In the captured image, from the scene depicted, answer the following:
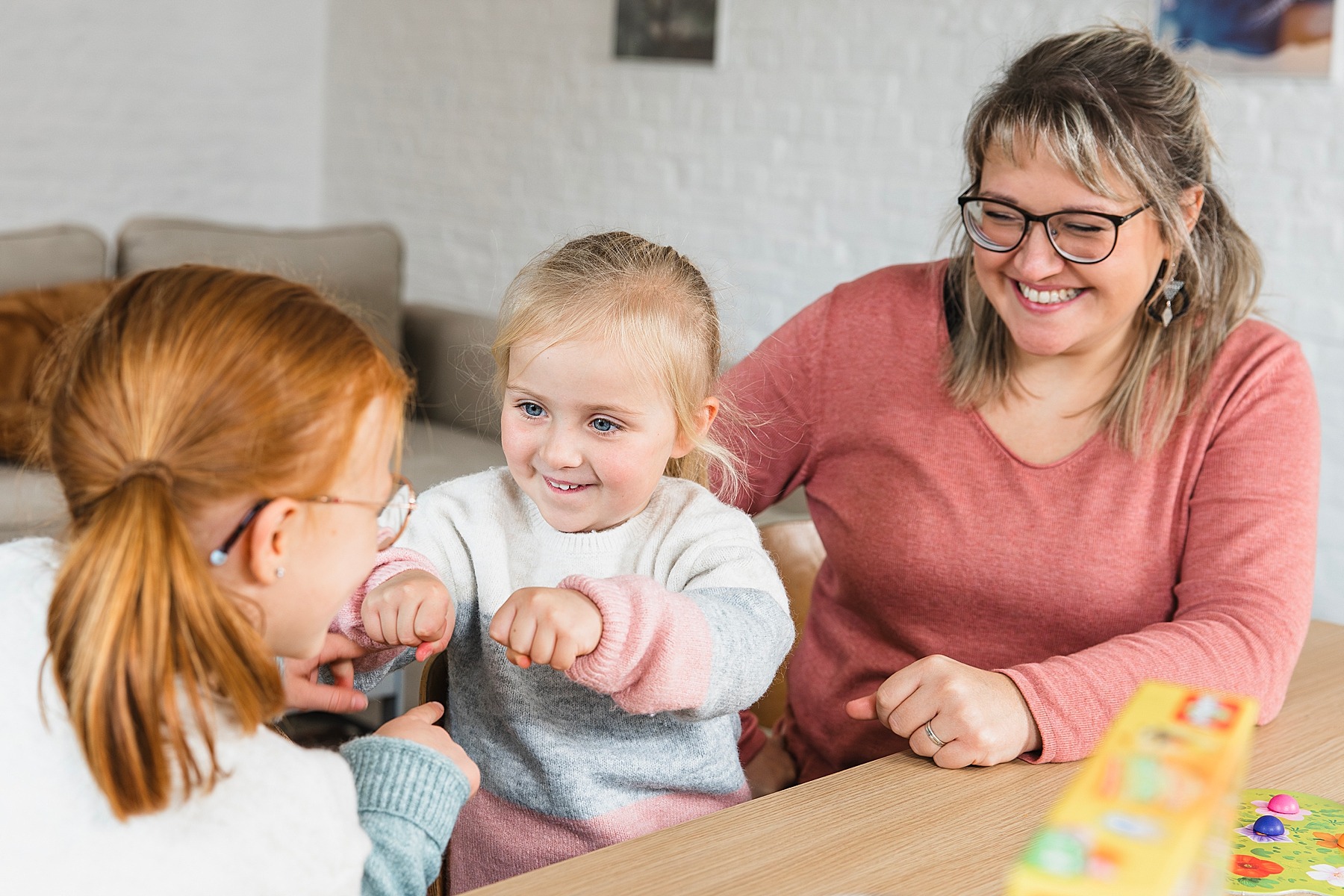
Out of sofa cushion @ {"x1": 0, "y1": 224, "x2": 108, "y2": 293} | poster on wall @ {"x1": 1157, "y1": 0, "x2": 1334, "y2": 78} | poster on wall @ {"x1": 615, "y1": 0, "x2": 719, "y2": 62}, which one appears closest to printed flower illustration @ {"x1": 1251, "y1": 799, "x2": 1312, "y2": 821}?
poster on wall @ {"x1": 1157, "y1": 0, "x2": 1334, "y2": 78}

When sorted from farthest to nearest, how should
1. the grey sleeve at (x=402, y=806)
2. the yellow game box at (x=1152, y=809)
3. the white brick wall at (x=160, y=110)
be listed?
1. the white brick wall at (x=160, y=110)
2. the grey sleeve at (x=402, y=806)
3. the yellow game box at (x=1152, y=809)

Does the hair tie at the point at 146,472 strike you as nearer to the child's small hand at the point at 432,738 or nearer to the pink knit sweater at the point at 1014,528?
the child's small hand at the point at 432,738

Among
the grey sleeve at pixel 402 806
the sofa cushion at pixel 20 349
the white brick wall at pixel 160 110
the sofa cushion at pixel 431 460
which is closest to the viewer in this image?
the grey sleeve at pixel 402 806

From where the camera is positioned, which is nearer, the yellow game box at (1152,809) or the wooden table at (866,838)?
the yellow game box at (1152,809)

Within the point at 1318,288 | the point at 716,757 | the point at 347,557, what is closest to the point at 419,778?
the point at 347,557

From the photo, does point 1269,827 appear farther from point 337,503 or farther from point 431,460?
point 431,460

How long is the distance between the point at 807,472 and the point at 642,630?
66 centimetres

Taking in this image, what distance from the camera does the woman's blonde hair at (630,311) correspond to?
115 centimetres

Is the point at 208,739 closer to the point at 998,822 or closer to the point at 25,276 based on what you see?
the point at 998,822

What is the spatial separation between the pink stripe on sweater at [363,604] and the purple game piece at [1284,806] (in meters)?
0.72

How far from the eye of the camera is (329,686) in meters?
1.06

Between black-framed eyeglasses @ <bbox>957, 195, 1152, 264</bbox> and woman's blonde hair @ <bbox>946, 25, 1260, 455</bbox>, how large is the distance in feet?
0.10

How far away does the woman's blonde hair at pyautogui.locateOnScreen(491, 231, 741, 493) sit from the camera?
115cm

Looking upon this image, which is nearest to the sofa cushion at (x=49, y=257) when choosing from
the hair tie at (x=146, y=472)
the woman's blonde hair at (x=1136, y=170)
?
the woman's blonde hair at (x=1136, y=170)
